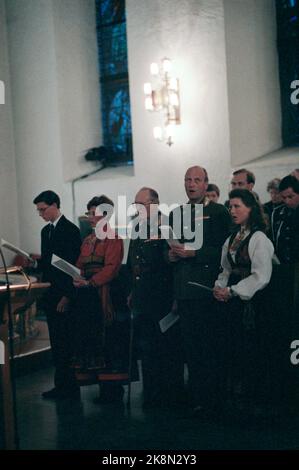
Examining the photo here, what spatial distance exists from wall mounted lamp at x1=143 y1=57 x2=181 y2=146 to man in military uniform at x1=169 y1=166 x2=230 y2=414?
11.3 feet

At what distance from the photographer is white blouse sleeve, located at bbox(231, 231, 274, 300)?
467 cm

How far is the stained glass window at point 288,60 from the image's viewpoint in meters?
8.29

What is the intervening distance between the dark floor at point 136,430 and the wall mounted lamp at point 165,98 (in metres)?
3.85

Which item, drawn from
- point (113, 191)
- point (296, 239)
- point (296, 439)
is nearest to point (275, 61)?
point (113, 191)

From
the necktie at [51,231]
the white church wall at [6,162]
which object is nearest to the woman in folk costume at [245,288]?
the necktie at [51,231]

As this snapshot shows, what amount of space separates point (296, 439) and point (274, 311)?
2.85 ft

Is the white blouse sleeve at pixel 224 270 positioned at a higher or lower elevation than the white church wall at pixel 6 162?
lower

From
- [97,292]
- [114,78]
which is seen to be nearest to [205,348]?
[97,292]

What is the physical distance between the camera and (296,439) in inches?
170

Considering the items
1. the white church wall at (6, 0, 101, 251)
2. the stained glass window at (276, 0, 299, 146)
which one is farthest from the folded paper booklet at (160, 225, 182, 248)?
the white church wall at (6, 0, 101, 251)

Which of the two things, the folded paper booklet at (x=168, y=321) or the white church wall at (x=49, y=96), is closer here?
the folded paper booklet at (x=168, y=321)

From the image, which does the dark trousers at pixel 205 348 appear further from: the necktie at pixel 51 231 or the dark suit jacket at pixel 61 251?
the necktie at pixel 51 231
